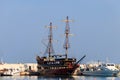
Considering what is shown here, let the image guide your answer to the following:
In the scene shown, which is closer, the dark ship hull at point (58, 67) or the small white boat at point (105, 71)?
the dark ship hull at point (58, 67)

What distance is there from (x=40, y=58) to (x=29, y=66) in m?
22.0

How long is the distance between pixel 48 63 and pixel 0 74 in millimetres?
13768

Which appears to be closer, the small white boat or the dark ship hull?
the dark ship hull

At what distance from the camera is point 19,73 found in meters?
172

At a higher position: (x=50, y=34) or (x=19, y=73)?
(x=50, y=34)

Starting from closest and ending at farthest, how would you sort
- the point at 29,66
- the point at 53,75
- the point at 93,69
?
the point at 53,75
the point at 93,69
the point at 29,66

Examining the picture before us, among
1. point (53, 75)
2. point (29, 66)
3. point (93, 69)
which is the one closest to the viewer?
point (53, 75)

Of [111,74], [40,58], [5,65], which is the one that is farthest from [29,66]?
[111,74]

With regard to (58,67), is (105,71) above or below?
below

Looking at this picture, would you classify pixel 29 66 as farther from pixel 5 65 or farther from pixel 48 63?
pixel 48 63

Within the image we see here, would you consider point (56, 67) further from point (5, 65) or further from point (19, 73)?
point (5, 65)

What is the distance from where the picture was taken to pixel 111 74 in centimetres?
17125

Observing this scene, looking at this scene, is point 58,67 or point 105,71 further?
point 105,71

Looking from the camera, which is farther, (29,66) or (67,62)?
(29,66)
